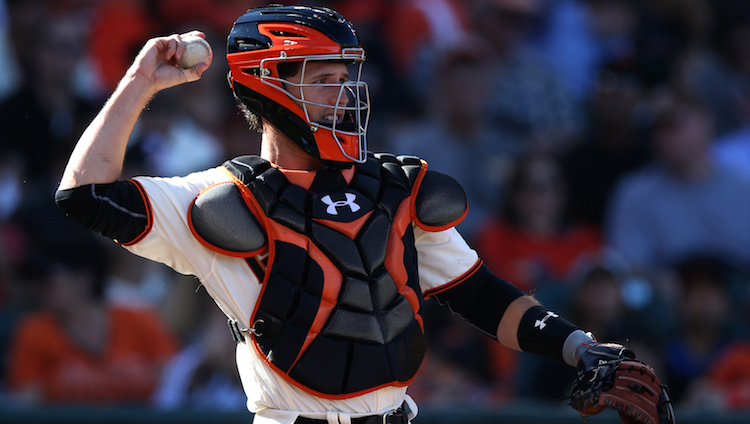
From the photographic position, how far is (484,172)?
7.36 meters

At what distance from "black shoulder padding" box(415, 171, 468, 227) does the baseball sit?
842 mm

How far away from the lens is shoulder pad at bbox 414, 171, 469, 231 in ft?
11.0

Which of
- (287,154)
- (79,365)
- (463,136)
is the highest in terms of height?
(287,154)

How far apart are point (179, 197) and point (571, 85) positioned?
5737 millimetres

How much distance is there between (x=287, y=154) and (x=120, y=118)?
615mm

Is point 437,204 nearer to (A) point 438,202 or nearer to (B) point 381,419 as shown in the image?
(A) point 438,202

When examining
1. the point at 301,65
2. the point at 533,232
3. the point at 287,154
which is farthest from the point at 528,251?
the point at 301,65

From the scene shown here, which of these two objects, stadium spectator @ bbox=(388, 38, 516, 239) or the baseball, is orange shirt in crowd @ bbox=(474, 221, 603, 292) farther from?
the baseball

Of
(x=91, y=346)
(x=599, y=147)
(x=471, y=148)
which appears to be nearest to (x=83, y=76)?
(x=91, y=346)

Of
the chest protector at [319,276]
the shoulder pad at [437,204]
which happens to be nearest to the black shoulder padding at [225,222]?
the chest protector at [319,276]

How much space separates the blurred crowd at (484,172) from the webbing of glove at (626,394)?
279 centimetres

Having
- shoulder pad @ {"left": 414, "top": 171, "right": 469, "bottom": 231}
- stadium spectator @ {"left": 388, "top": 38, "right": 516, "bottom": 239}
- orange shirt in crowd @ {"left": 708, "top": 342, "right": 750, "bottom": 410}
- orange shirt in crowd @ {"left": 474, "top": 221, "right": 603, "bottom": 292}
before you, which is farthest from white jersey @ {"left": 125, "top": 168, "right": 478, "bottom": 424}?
stadium spectator @ {"left": 388, "top": 38, "right": 516, "bottom": 239}

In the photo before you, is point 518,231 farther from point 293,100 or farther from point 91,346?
point 293,100

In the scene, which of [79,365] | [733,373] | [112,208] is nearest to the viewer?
[112,208]
